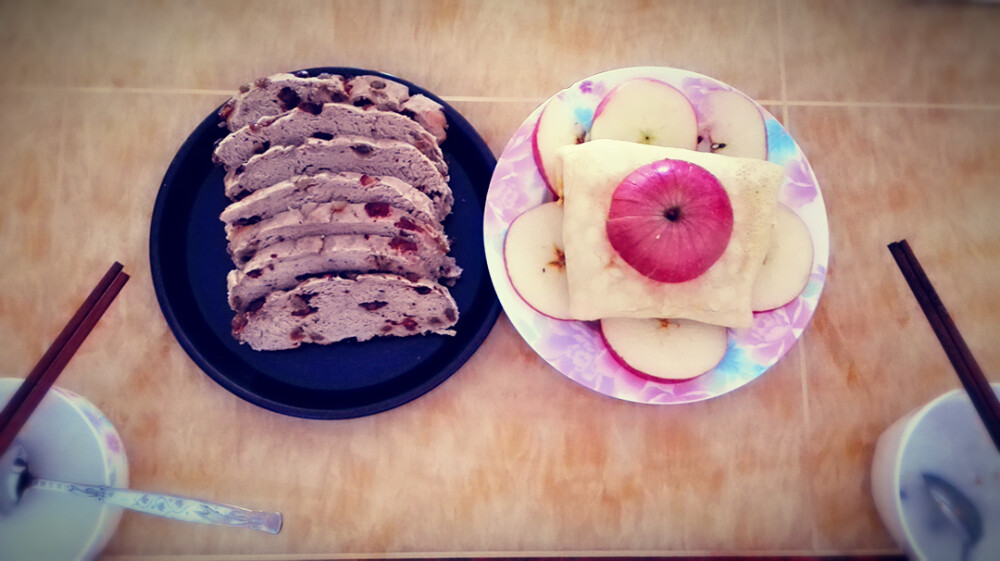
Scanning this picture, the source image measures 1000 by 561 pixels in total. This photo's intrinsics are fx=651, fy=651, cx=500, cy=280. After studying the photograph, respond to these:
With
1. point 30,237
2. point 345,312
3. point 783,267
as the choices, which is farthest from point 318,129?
point 783,267

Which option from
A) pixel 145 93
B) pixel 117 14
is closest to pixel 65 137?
pixel 145 93

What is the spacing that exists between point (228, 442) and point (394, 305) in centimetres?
52

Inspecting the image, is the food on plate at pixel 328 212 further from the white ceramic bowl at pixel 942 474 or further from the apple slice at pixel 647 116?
the white ceramic bowl at pixel 942 474

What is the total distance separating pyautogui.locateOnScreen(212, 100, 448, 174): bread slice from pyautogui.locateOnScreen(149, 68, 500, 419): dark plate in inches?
5.1

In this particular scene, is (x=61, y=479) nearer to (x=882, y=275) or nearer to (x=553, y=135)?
(x=553, y=135)

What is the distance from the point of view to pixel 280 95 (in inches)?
54.6

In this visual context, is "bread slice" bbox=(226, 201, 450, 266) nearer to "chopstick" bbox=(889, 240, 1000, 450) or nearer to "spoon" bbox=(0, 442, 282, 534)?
"spoon" bbox=(0, 442, 282, 534)

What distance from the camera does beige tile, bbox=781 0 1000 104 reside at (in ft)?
5.54

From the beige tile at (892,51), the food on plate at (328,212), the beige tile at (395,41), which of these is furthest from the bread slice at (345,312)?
the beige tile at (892,51)

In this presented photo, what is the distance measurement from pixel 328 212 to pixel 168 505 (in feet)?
2.27

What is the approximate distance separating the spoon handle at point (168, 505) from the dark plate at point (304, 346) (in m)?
0.22

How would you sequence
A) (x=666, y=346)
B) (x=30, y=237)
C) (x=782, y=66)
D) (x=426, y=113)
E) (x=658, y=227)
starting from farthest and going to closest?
(x=782, y=66), (x=30, y=237), (x=426, y=113), (x=666, y=346), (x=658, y=227)

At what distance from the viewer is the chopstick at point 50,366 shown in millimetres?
1229

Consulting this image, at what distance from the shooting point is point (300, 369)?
1490 mm
